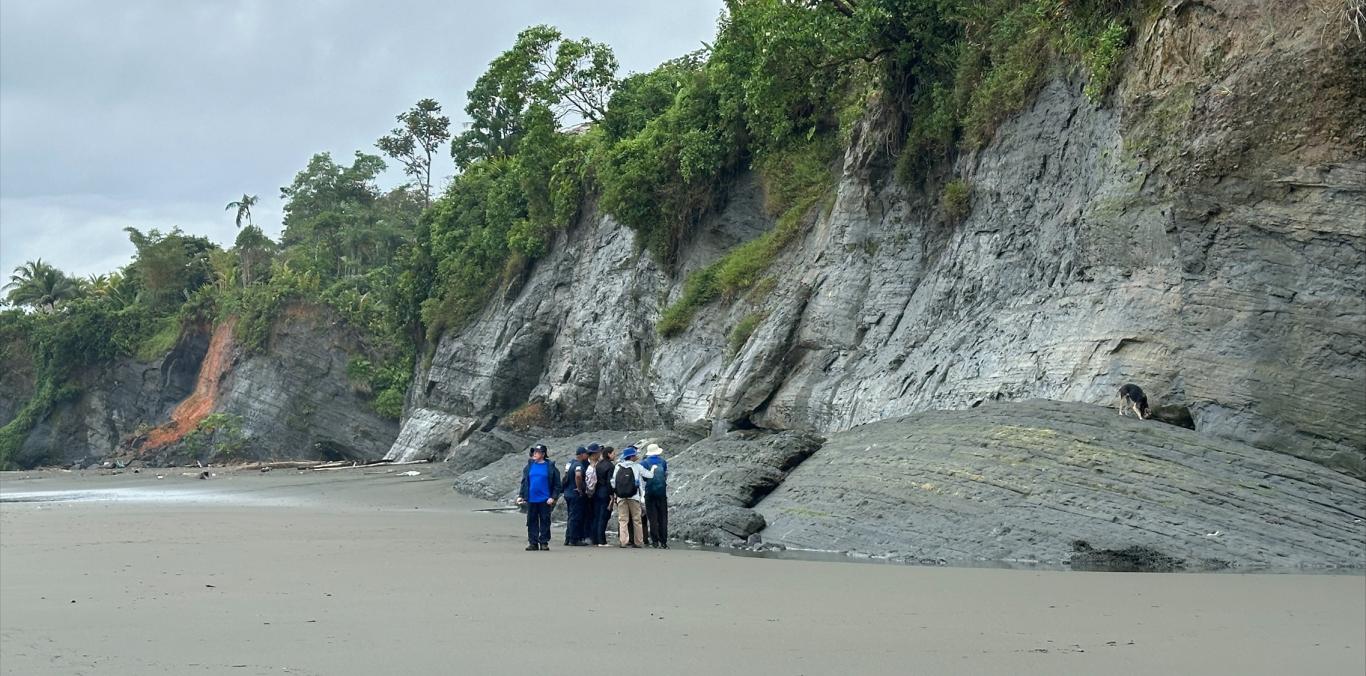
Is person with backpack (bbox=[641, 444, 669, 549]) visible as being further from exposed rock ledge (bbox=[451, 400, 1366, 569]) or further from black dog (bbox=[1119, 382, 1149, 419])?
black dog (bbox=[1119, 382, 1149, 419])

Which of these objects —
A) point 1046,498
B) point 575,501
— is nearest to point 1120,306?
point 1046,498

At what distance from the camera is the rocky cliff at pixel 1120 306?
12703 mm

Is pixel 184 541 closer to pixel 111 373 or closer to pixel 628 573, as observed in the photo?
pixel 628 573

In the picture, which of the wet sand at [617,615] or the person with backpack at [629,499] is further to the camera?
the person with backpack at [629,499]

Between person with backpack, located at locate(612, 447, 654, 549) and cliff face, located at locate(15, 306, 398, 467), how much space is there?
3758cm

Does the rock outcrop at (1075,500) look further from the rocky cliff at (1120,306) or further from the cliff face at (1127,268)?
the cliff face at (1127,268)

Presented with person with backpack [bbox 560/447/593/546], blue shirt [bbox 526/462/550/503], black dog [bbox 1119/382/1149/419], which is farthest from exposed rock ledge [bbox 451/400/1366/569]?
blue shirt [bbox 526/462/550/503]

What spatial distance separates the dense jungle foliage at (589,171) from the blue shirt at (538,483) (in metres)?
9.66

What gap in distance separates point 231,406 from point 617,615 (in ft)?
159

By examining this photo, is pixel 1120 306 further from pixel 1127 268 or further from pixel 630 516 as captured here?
pixel 630 516

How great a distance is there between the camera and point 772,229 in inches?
1139

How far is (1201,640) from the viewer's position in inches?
282

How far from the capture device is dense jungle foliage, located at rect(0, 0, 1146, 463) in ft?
69.6

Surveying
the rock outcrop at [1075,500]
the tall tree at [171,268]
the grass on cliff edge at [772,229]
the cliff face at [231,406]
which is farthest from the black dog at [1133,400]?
the tall tree at [171,268]
